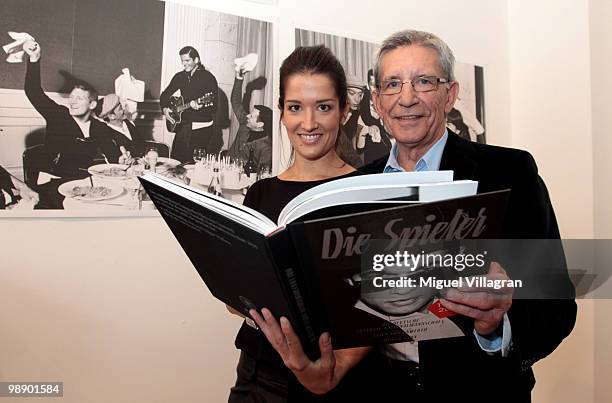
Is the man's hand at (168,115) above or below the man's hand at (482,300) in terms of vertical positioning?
above

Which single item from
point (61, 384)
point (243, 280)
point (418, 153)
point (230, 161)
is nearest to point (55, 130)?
point (230, 161)

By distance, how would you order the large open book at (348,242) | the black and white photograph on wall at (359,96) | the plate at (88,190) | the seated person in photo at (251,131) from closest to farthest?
1. the large open book at (348,242)
2. the plate at (88,190)
3. the seated person in photo at (251,131)
4. the black and white photograph on wall at (359,96)

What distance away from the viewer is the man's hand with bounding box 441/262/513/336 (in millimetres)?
571

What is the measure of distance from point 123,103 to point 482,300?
3.79ft

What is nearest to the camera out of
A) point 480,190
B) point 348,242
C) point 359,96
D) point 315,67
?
point 348,242

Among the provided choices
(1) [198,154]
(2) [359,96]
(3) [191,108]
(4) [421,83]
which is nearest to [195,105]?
(3) [191,108]

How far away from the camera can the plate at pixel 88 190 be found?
1.20 meters

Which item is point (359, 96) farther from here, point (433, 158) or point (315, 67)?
point (433, 158)

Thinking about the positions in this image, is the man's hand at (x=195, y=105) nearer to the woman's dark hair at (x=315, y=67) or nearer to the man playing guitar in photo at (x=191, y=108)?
the man playing guitar in photo at (x=191, y=108)

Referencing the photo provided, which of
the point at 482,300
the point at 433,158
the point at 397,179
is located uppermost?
the point at 433,158

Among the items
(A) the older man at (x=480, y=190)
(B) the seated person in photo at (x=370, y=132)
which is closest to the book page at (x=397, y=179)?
(A) the older man at (x=480, y=190)

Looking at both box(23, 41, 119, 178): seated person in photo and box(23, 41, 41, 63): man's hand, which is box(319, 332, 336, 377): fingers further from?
box(23, 41, 41, 63): man's hand

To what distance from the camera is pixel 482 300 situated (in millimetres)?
584

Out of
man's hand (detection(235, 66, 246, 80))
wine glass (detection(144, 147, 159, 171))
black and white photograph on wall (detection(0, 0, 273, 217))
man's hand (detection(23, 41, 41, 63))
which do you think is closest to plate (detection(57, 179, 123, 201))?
black and white photograph on wall (detection(0, 0, 273, 217))
